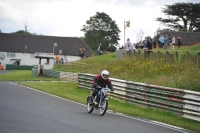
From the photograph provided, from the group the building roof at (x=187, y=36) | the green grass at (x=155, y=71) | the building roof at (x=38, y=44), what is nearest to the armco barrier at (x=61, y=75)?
the green grass at (x=155, y=71)

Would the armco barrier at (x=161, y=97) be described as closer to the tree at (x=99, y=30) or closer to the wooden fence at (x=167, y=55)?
A: the wooden fence at (x=167, y=55)

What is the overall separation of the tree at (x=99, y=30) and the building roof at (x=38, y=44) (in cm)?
622

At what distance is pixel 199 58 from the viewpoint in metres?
28.8

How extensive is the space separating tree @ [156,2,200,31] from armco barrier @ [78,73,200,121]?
6133 centimetres

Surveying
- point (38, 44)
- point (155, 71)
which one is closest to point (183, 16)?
point (38, 44)

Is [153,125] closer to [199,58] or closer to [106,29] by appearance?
[199,58]

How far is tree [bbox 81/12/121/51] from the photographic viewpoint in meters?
115

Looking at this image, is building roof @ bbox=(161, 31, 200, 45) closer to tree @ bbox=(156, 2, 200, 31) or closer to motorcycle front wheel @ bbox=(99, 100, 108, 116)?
tree @ bbox=(156, 2, 200, 31)

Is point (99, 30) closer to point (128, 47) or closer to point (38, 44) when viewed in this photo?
point (38, 44)

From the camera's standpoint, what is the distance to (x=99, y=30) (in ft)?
380

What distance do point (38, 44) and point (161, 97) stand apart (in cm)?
9085

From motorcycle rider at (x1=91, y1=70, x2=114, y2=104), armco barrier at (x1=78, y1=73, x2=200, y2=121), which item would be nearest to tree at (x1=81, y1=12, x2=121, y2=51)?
armco barrier at (x1=78, y1=73, x2=200, y2=121)

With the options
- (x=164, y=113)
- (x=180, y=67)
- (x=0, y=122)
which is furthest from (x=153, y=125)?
(x=180, y=67)

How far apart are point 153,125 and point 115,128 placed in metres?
2.30
